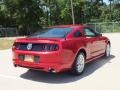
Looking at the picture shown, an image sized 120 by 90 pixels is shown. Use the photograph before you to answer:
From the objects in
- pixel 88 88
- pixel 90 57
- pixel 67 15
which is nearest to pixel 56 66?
pixel 88 88

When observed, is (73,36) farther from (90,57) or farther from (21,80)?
(21,80)

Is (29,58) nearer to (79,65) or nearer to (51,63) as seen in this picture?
(51,63)

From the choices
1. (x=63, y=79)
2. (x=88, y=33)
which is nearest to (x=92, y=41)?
(x=88, y=33)

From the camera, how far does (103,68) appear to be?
29.3ft

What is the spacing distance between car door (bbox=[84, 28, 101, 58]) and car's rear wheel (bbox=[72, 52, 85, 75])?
2.25 ft

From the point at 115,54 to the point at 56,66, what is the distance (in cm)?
530

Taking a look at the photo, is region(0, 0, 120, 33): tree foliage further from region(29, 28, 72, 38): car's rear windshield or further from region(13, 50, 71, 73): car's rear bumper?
region(13, 50, 71, 73): car's rear bumper

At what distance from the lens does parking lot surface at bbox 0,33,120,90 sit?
6867 millimetres

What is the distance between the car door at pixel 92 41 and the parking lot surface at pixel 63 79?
499 millimetres

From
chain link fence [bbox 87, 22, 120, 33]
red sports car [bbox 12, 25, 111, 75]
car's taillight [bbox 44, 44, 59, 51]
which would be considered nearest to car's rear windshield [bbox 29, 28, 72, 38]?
red sports car [bbox 12, 25, 111, 75]

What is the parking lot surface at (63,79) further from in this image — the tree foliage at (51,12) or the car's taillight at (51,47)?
the tree foliage at (51,12)

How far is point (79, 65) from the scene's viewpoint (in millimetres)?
8070

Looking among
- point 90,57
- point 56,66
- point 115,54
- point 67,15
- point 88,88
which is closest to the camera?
point 88,88

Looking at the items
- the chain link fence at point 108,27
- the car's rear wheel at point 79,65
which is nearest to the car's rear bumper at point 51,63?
the car's rear wheel at point 79,65
